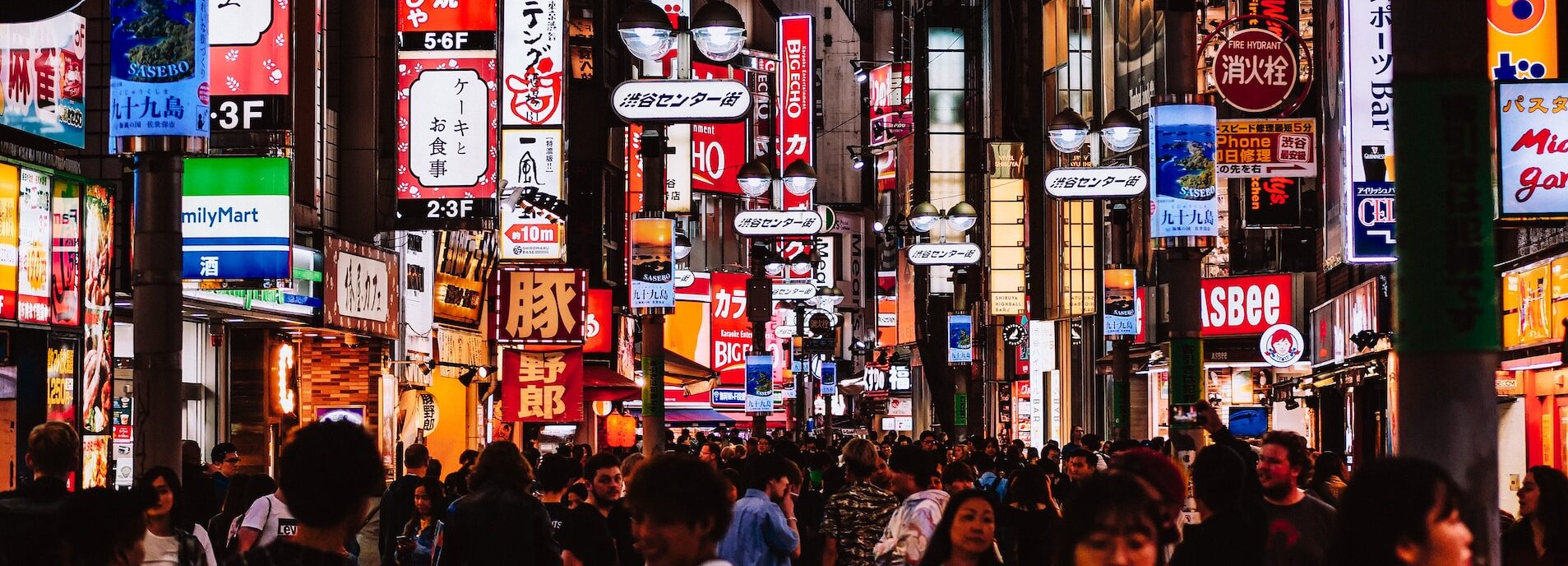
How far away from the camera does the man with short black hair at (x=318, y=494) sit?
459 cm

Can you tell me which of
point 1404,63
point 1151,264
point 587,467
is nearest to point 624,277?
point 1151,264

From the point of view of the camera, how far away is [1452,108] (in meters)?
5.03

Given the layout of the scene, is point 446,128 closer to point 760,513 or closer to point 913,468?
point 913,468

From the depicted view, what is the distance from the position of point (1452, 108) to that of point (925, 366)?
69.4 meters

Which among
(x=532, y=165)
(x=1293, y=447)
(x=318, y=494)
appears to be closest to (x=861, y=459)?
(x=1293, y=447)

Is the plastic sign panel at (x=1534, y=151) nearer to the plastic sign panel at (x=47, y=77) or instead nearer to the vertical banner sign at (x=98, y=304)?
the plastic sign panel at (x=47, y=77)

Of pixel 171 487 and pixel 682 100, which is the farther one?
pixel 682 100

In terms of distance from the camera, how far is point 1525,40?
1769 centimetres

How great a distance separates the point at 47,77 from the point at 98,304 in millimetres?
2528

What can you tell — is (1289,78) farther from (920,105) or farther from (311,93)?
(920,105)

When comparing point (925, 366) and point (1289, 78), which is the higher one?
point (1289, 78)

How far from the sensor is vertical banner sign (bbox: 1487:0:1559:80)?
57.5 ft

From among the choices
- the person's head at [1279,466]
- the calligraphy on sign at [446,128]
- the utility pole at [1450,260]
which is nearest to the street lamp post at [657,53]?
the calligraphy on sign at [446,128]

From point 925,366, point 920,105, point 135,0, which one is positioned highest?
point 920,105
